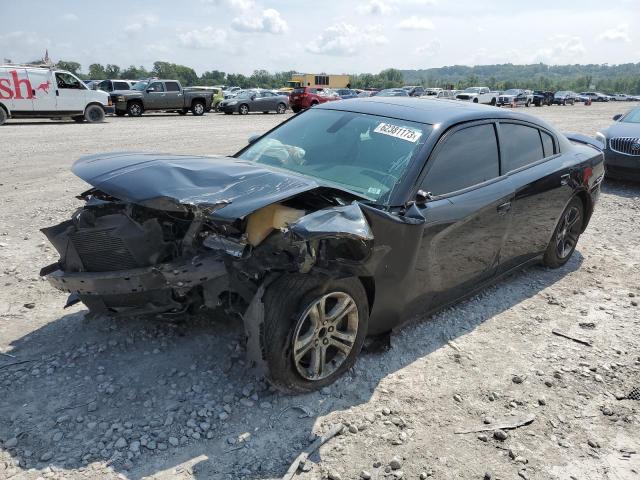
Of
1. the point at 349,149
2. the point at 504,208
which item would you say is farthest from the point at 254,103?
the point at 504,208

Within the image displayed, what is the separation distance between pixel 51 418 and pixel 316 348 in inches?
57.8

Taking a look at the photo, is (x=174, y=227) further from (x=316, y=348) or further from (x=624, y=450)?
(x=624, y=450)

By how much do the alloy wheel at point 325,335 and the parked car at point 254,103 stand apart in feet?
83.4

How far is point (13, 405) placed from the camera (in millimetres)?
2891

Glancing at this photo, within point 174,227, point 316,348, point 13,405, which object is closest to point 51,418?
point 13,405

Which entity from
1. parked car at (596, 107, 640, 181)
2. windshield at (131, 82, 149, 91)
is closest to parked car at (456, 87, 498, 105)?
windshield at (131, 82, 149, 91)

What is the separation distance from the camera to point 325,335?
3.05 metres

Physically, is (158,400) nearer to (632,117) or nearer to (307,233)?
(307,233)

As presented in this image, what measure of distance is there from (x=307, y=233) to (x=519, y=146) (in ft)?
8.73

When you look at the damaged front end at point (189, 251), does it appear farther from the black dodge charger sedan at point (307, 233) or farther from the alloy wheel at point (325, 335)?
the alloy wheel at point (325, 335)

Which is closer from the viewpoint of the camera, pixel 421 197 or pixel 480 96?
pixel 421 197

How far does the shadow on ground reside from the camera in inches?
101

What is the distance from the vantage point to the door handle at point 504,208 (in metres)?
3.96

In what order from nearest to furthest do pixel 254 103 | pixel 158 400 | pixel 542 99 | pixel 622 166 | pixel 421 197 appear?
pixel 158 400 < pixel 421 197 < pixel 622 166 < pixel 254 103 < pixel 542 99
